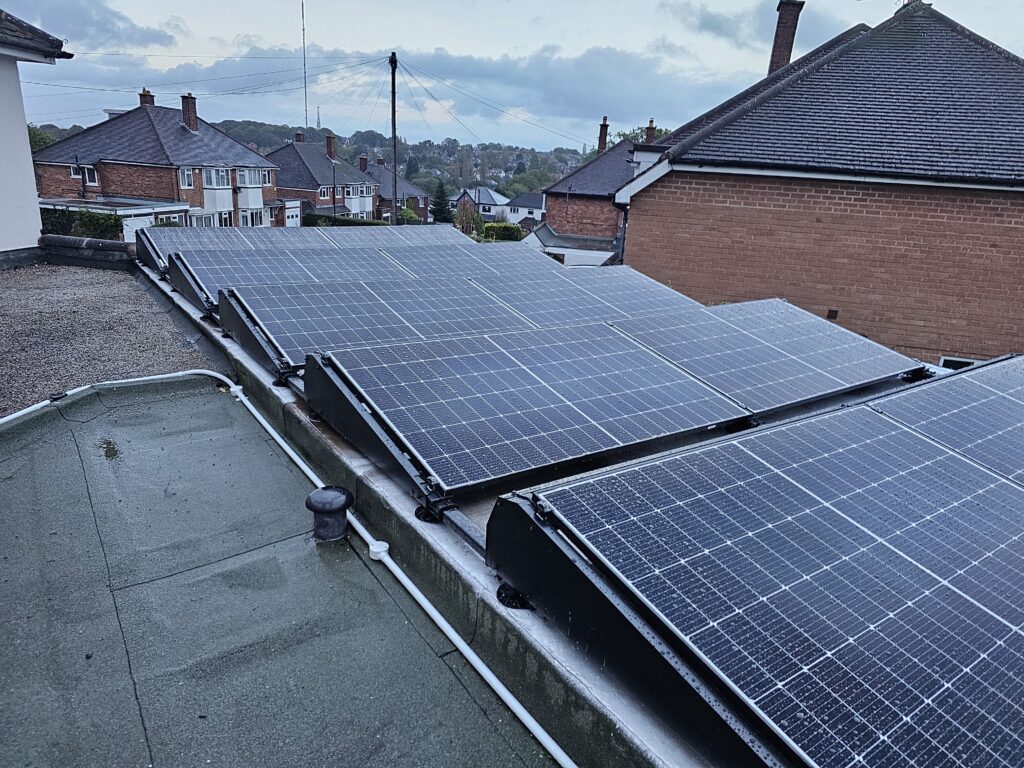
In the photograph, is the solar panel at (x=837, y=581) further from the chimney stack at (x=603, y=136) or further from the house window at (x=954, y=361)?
the chimney stack at (x=603, y=136)

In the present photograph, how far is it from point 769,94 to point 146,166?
42.2 meters

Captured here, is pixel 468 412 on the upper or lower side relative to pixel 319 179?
lower

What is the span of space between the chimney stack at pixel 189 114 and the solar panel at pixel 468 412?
51585 mm

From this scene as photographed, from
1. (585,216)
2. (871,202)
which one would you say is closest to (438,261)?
(871,202)

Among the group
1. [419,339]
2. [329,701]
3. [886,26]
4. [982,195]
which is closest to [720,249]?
[982,195]

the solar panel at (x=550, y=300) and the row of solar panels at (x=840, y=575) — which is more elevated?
the solar panel at (x=550, y=300)

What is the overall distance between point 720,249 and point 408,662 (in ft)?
51.0

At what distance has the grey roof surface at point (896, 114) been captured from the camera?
15.0 meters

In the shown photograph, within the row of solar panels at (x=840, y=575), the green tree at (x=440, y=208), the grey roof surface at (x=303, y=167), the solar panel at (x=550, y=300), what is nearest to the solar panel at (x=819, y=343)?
the solar panel at (x=550, y=300)

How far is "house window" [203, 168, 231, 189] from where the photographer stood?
4709cm

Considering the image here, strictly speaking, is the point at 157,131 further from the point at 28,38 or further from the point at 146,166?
the point at 28,38

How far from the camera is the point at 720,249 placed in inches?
667

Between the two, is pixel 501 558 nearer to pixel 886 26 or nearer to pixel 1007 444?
pixel 1007 444

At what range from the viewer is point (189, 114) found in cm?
4816
